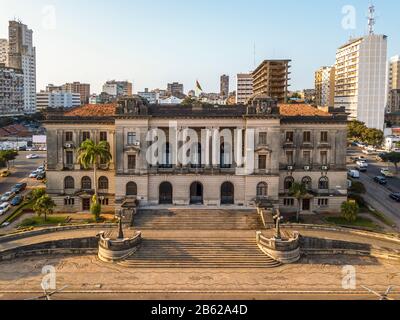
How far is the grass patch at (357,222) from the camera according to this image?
173ft

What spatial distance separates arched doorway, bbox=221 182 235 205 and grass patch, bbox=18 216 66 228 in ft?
67.4

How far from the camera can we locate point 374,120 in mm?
145000

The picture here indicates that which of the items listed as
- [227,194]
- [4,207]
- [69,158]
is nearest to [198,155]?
[227,194]

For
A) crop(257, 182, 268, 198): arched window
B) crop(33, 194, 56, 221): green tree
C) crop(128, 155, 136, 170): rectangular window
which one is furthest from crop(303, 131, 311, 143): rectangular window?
crop(33, 194, 56, 221): green tree

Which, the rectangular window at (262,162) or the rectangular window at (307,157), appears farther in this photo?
the rectangular window at (307,157)

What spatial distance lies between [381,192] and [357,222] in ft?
70.3

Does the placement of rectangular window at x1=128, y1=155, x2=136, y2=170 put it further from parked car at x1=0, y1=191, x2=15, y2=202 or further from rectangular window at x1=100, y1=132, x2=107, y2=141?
parked car at x1=0, y1=191, x2=15, y2=202

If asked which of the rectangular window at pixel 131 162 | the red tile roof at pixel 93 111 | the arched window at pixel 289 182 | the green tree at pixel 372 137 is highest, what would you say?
the red tile roof at pixel 93 111

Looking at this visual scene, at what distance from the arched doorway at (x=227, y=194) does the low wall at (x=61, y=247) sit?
722 inches

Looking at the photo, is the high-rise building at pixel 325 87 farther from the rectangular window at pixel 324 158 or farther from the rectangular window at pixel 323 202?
the rectangular window at pixel 323 202

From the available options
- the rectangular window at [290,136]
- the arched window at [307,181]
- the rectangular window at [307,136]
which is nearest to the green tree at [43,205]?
the rectangular window at [290,136]

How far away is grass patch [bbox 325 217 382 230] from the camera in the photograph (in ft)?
173
